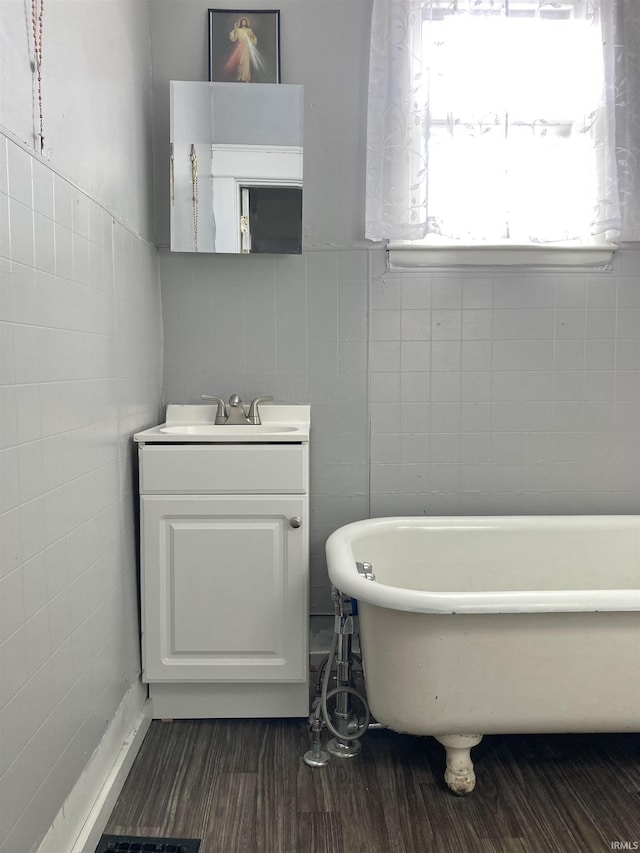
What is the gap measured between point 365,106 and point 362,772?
216 cm

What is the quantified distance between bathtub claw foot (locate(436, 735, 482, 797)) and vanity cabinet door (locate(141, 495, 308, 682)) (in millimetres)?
487

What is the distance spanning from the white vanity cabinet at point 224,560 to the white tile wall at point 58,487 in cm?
9

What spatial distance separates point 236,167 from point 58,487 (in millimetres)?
1350

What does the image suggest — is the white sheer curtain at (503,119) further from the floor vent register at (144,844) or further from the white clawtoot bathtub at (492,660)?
the floor vent register at (144,844)

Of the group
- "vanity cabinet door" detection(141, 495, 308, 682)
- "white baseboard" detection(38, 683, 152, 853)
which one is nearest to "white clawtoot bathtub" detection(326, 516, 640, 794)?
"vanity cabinet door" detection(141, 495, 308, 682)

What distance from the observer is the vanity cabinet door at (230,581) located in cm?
190

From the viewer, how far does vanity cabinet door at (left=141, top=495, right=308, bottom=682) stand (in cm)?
190

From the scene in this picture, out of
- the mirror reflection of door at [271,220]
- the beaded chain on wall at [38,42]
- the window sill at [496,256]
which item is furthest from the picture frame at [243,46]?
the beaded chain on wall at [38,42]

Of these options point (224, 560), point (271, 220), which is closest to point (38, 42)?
point (271, 220)

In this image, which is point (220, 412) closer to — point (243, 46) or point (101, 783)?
point (101, 783)

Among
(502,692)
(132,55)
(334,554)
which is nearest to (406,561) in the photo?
(334,554)

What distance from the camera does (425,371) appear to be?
2.35 metres

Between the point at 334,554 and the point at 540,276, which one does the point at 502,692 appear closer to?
the point at 334,554

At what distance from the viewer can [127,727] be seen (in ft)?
5.95
